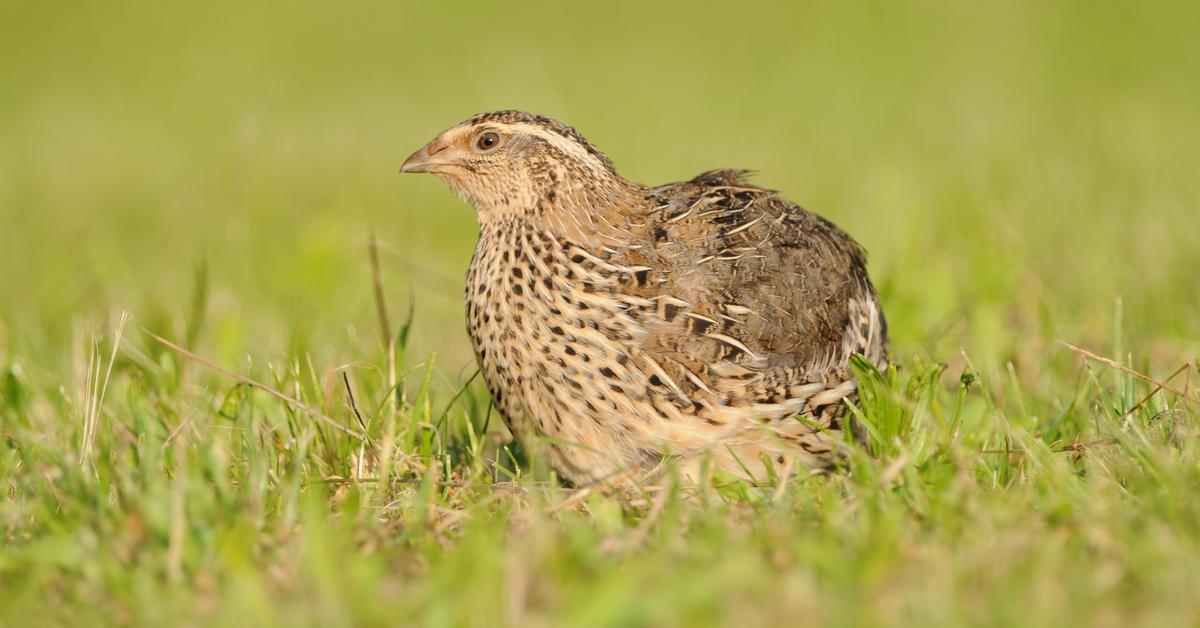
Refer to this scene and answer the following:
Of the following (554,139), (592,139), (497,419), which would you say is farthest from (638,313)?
(592,139)

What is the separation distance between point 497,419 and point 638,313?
5.25 ft

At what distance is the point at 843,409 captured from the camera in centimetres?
486

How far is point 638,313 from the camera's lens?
15.2 ft

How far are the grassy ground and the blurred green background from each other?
2.0 inches

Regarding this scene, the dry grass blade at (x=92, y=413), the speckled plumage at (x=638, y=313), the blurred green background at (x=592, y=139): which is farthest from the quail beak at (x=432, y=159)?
the dry grass blade at (x=92, y=413)

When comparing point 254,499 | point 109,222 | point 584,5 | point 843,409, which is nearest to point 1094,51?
point 584,5

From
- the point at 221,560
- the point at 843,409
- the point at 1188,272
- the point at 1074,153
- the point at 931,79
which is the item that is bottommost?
the point at 221,560

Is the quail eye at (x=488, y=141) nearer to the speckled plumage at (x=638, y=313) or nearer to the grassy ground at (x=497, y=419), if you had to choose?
the speckled plumage at (x=638, y=313)

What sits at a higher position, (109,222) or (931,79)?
(931,79)

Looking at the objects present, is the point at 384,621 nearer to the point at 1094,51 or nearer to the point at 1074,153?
the point at 1074,153

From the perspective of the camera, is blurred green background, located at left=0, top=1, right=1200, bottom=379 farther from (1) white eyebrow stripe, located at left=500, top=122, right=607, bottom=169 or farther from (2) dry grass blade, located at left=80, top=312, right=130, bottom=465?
(1) white eyebrow stripe, located at left=500, top=122, right=607, bottom=169

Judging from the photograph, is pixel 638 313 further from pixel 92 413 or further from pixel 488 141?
pixel 92 413

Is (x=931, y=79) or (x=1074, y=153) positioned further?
(x=931, y=79)

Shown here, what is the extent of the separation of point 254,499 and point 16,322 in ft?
11.6
